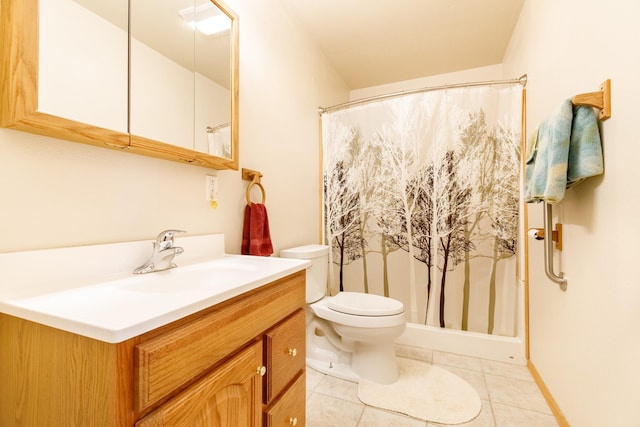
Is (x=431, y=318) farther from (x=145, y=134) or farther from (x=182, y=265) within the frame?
(x=145, y=134)

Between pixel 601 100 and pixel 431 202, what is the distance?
109 cm

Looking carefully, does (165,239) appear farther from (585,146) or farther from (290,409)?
(585,146)

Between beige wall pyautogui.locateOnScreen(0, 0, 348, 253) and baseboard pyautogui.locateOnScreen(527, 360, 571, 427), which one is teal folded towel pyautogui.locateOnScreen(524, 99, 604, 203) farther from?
beige wall pyautogui.locateOnScreen(0, 0, 348, 253)

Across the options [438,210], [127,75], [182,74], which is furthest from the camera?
[438,210]

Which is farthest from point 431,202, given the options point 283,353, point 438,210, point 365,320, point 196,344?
point 196,344

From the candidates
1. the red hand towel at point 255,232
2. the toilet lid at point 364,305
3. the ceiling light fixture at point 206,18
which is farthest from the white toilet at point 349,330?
the ceiling light fixture at point 206,18

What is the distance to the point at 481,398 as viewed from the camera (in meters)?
1.50

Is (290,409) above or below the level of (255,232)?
below

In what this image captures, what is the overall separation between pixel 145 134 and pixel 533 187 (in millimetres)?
1566

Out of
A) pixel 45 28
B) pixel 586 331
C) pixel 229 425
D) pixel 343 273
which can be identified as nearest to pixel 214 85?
pixel 45 28

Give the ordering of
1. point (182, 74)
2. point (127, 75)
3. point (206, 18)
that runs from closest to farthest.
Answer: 1. point (127, 75)
2. point (182, 74)
3. point (206, 18)

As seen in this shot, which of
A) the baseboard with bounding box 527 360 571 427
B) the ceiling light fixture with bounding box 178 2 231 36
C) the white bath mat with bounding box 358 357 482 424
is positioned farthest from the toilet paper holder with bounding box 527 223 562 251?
the ceiling light fixture with bounding box 178 2 231 36

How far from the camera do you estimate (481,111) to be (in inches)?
75.3

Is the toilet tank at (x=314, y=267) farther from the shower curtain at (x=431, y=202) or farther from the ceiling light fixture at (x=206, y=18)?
the ceiling light fixture at (x=206, y=18)
